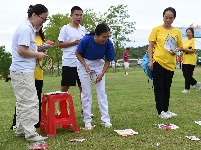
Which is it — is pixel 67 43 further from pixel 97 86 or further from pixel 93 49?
pixel 97 86

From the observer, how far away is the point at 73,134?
5289 millimetres

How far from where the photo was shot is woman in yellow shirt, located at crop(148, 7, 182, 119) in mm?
6395

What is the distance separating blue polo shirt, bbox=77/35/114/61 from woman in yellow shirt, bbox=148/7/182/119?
1.09 meters

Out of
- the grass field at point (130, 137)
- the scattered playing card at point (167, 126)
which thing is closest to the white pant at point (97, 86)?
the grass field at point (130, 137)

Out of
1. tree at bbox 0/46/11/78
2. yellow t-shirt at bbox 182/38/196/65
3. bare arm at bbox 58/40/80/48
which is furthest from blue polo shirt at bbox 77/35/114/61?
tree at bbox 0/46/11/78

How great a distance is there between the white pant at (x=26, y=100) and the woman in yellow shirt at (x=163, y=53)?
2.53 metres

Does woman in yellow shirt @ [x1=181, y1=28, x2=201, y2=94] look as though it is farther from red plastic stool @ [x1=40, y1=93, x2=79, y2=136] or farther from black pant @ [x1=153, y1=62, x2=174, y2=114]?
red plastic stool @ [x1=40, y1=93, x2=79, y2=136]

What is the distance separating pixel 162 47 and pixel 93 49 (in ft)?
4.75

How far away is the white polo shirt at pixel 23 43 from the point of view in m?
4.69

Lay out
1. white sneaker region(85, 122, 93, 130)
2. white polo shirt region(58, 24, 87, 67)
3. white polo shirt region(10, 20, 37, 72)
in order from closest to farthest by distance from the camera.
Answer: white polo shirt region(10, 20, 37, 72) → white sneaker region(85, 122, 93, 130) → white polo shirt region(58, 24, 87, 67)

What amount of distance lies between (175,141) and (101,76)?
5.27ft

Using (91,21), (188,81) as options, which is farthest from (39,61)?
(91,21)

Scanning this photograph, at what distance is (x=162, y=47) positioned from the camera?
21.1ft

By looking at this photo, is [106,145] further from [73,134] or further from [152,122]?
[152,122]
